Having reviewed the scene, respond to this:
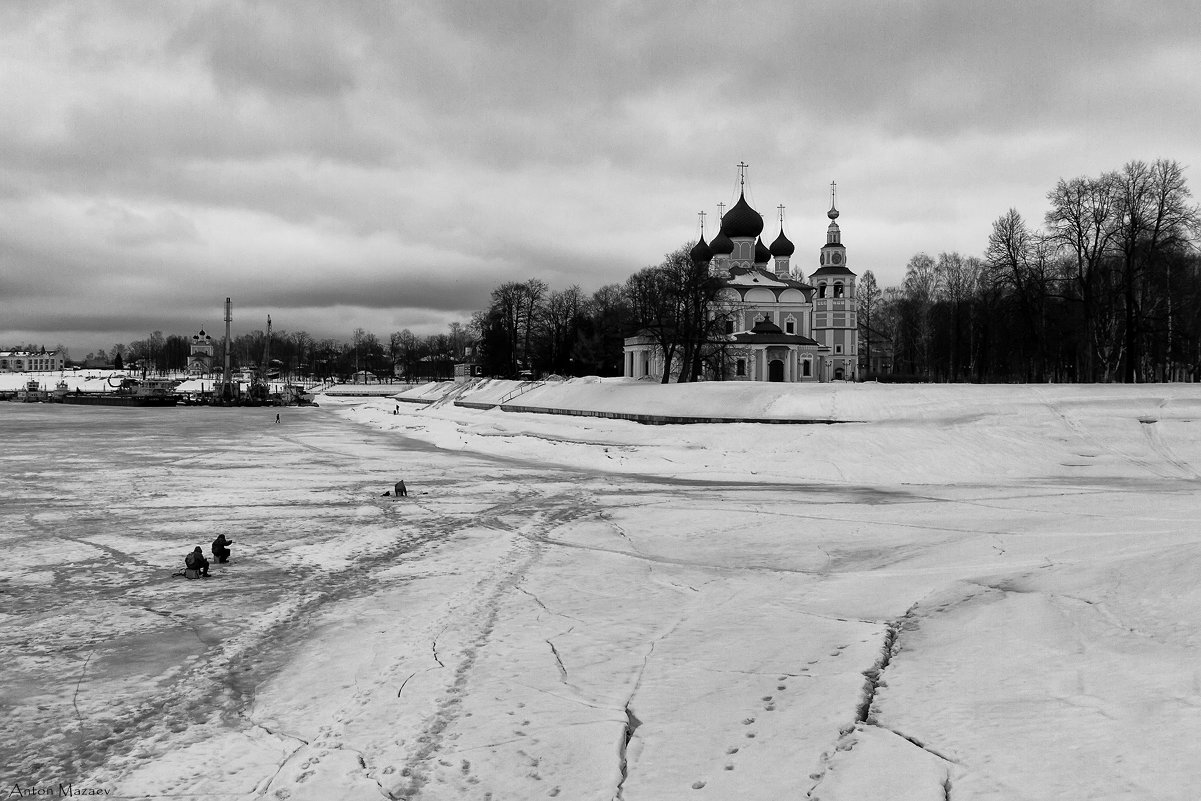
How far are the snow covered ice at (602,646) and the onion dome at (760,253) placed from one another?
218 feet

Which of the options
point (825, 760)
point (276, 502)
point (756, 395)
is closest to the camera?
point (825, 760)

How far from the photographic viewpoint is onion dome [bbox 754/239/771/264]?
82125mm

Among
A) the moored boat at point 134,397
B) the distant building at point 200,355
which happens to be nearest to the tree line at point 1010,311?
the moored boat at point 134,397

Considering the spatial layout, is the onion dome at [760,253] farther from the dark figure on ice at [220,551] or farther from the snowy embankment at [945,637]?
the dark figure on ice at [220,551]

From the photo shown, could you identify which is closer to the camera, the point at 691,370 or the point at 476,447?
the point at 476,447

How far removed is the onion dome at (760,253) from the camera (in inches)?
3233

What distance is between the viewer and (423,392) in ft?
289

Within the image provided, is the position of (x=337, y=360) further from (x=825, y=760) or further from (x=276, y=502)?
(x=825, y=760)

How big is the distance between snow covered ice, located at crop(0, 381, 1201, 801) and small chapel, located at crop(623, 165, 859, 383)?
41410mm

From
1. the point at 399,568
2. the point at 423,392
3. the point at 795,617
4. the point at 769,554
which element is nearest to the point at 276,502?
the point at 399,568

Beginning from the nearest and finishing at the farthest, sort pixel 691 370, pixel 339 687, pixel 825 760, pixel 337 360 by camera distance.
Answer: pixel 825 760 < pixel 339 687 < pixel 691 370 < pixel 337 360

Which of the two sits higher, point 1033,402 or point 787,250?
point 787,250

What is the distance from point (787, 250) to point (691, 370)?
34.8m

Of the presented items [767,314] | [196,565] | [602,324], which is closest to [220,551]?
[196,565]
